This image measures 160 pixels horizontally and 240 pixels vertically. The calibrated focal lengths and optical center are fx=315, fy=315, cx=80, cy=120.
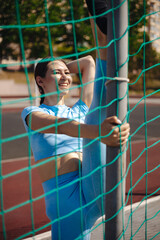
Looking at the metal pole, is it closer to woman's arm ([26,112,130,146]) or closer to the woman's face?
woman's arm ([26,112,130,146])

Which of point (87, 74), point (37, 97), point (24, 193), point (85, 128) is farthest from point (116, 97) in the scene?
point (24, 193)

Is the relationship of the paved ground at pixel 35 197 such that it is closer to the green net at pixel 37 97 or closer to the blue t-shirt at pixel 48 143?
the green net at pixel 37 97

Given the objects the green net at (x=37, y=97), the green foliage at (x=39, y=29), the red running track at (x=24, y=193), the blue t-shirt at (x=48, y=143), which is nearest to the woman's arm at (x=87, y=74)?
the green net at (x=37, y=97)

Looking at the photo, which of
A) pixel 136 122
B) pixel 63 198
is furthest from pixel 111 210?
pixel 136 122

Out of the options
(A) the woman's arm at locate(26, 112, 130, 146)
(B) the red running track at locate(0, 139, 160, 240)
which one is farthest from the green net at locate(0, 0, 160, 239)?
(A) the woman's arm at locate(26, 112, 130, 146)

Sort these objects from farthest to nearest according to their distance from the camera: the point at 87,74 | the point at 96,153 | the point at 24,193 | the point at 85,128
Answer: the point at 24,193 < the point at 87,74 < the point at 96,153 < the point at 85,128

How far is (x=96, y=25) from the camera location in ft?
4.55

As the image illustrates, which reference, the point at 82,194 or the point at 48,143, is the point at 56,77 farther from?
the point at 82,194

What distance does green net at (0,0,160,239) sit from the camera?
1469 millimetres

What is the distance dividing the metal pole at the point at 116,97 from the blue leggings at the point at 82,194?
72 mm

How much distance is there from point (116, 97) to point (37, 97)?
354 millimetres

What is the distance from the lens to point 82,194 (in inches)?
60.4

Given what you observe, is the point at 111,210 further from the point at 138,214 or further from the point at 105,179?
the point at 138,214

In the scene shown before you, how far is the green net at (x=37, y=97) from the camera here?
1469 millimetres
